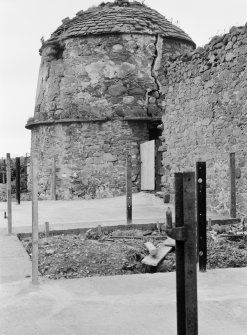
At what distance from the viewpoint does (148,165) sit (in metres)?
15.1

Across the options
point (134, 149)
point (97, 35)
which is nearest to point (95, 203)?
point (134, 149)

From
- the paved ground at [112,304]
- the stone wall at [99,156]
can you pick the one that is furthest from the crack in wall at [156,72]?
the paved ground at [112,304]

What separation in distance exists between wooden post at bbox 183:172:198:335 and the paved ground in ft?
3.13

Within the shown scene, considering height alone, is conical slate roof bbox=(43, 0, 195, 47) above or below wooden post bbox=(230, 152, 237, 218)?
above

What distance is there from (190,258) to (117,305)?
5.46 feet

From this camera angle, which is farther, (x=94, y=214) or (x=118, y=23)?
(x=118, y=23)

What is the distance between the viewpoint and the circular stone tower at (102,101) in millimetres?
16016

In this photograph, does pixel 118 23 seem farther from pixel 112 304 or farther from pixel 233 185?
pixel 112 304

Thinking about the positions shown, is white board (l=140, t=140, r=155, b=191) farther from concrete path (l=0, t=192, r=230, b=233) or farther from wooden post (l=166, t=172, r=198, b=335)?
wooden post (l=166, t=172, r=198, b=335)

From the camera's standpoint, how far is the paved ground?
3463 millimetres

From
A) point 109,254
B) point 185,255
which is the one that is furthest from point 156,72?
point 185,255

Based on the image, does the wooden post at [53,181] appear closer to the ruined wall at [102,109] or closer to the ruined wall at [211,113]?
the ruined wall at [102,109]

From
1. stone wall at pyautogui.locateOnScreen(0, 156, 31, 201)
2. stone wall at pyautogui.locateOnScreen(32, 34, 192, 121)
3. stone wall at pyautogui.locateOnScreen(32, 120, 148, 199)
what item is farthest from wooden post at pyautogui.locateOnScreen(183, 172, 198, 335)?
stone wall at pyautogui.locateOnScreen(0, 156, 31, 201)

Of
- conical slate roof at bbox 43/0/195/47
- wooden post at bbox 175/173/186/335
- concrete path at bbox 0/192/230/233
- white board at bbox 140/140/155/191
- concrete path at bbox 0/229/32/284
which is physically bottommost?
concrete path at bbox 0/229/32/284
